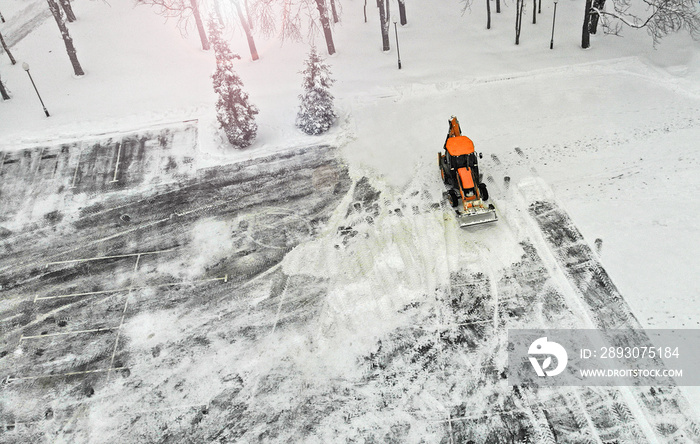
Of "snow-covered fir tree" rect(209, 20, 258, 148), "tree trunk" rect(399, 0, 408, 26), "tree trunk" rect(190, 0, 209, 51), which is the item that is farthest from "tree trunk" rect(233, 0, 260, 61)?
"tree trunk" rect(399, 0, 408, 26)

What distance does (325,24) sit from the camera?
86.7ft

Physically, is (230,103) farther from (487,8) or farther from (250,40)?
(487,8)

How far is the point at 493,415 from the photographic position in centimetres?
1274

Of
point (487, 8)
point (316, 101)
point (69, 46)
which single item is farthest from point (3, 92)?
point (487, 8)

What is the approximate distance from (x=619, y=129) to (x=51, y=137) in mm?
23729

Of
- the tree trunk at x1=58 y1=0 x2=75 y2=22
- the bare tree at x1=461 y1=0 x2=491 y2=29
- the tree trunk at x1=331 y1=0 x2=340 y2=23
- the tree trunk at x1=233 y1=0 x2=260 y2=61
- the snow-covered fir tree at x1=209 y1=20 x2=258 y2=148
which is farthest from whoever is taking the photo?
the tree trunk at x1=58 y1=0 x2=75 y2=22

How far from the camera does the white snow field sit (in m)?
13.4

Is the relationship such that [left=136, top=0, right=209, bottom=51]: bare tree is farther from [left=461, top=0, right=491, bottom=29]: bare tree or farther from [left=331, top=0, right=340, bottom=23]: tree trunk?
[left=461, top=0, right=491, bottom=29]: bare tree

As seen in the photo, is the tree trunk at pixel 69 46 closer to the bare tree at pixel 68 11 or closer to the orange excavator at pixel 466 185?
the bare tree at pixel 68 11

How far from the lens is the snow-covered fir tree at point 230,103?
2078 cm

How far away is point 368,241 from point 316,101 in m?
7.39

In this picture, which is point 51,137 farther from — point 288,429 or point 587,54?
point 587,54

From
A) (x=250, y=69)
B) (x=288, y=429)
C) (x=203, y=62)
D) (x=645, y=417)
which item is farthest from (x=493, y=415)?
(x=203, y=62)

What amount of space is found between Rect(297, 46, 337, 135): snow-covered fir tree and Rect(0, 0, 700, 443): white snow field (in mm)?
534
